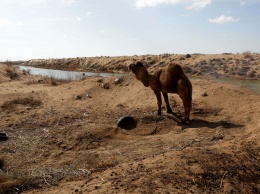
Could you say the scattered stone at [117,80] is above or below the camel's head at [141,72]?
below

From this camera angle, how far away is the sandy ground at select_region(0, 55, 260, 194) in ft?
17.8

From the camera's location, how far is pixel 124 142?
29.3ft

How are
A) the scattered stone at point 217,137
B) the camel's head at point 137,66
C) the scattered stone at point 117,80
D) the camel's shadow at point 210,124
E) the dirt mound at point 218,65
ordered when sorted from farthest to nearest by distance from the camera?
the dirt mound at point 218,65, the scattered stone at point 117,80, the camel's head at point 137,66, the camel's shadow at point 210,124, the scattered stone at point 217,137

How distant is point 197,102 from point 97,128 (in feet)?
14.4

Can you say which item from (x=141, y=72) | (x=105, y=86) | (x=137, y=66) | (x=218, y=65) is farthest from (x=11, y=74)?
(x=218, y=65)

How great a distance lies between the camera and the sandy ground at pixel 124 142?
17.8 ft

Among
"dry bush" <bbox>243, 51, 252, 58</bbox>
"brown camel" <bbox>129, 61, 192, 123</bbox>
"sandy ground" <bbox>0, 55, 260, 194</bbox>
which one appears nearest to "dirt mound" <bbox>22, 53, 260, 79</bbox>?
"dry bush" <bbox>243, 51, 252, 58</bbox>

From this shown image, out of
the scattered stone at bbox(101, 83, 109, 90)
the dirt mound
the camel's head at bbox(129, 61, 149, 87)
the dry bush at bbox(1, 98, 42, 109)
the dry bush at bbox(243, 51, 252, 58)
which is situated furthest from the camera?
the dry bush at bbox(243, 51, 252, 58)

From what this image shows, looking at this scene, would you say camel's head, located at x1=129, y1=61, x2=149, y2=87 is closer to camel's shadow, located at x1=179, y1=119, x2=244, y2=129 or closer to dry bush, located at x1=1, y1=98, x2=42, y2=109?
camel's shadow, located at x1=179, y1=119, x2=244, y2=129

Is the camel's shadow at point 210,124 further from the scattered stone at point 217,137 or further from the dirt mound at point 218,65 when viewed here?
the dirt mound at point 218,65

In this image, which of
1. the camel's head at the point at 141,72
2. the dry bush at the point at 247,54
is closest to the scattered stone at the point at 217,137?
the camel's head at the point at 141,72

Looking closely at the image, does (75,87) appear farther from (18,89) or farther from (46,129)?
(46,129)

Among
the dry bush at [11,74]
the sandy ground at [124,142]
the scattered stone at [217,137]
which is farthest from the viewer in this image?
the dry bush at [11,74]

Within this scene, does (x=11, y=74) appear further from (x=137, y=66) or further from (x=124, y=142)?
(x=124, y=142)
